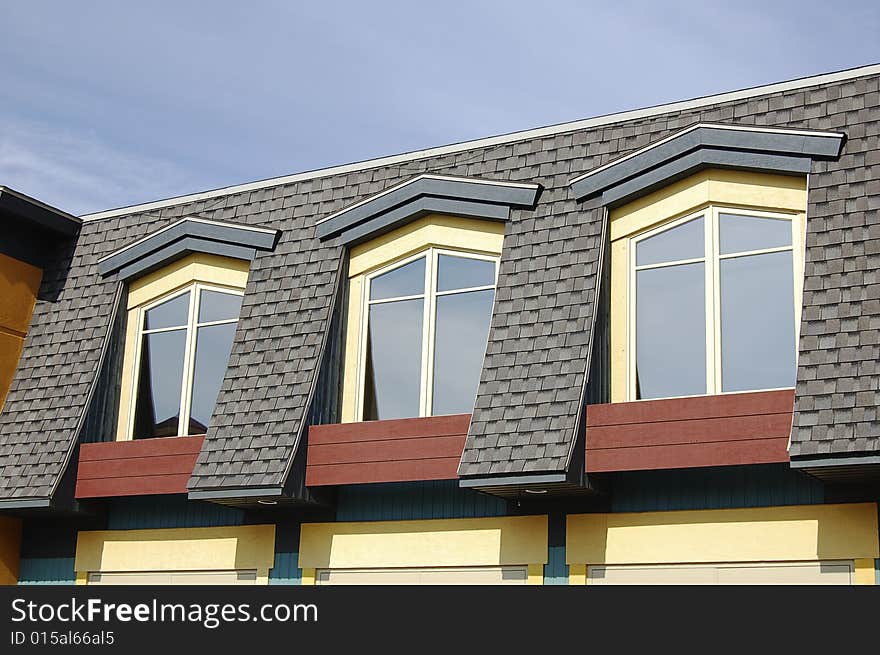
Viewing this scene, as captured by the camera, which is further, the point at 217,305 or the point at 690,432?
the point at 217,305

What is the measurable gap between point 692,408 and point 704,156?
2.98m

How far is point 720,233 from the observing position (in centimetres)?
1362

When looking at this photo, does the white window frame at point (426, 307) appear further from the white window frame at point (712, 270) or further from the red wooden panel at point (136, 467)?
the red wooden panel at point (136, 467)

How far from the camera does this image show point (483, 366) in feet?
45.6

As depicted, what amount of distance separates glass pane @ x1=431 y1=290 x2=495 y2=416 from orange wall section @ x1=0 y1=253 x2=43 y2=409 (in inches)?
268

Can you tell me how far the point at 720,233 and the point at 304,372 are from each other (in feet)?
17.8

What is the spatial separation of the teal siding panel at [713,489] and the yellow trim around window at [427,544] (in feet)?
3.57

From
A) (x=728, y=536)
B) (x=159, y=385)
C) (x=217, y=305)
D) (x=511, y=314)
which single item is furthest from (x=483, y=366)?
(x=159, y=385)

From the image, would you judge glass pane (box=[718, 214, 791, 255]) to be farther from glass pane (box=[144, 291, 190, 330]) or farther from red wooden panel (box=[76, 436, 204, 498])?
glass pane (box=[144, 291, 190, 330])

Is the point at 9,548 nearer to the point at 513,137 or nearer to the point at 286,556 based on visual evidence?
the point at 286,556

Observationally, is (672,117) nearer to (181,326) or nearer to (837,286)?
(837,286)

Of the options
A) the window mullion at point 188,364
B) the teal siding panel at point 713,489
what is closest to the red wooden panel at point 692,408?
the teal siding panel at point 713,489
